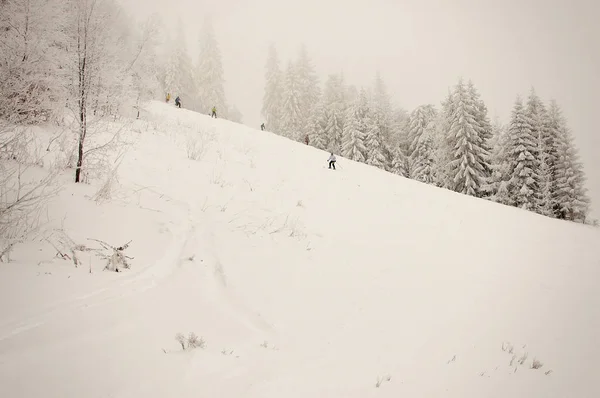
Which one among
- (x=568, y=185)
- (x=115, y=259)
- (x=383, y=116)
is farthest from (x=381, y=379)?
(x=383, y=116)

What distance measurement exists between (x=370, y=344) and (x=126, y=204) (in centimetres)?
497

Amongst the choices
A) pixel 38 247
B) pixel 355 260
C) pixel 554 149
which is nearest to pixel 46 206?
pixel 38 247

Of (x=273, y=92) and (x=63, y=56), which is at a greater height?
(x=273, y=92)

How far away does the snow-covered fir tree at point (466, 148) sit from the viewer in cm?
2620

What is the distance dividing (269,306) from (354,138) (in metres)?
30.8

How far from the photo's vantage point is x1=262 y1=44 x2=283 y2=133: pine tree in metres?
45.2

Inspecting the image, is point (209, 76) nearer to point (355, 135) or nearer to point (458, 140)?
point (355, 135)

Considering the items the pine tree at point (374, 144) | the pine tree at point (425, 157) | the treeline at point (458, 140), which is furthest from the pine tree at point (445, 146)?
the pine tree at point (374, 144)

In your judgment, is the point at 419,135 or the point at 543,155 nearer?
the point at 543,155

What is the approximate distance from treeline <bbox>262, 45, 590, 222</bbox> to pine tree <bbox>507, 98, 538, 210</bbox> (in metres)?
0.07

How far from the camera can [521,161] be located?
Result: 24734 mm

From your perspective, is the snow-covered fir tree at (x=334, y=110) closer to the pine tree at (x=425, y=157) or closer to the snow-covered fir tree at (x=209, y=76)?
the pine tree at (x=425, y=157)

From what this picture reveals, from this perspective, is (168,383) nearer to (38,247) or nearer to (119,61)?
(38,247)

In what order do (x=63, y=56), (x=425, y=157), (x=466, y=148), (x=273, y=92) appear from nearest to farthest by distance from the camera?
(x=63, y=56) < (x=466, y=148) < (x=425, y=157) < (x=273, y=92)
